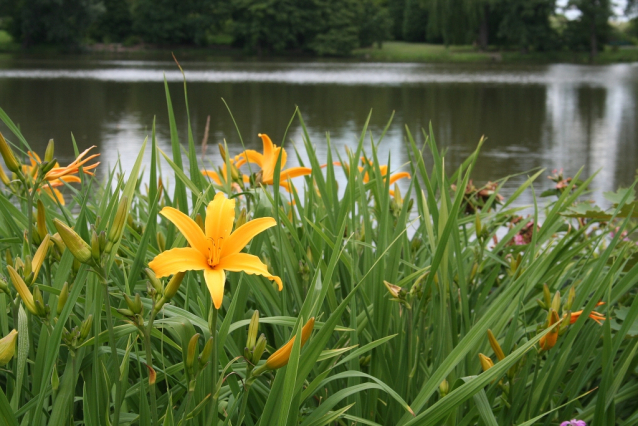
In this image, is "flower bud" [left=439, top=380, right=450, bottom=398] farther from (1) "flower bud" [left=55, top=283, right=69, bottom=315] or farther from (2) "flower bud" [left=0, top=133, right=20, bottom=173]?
(2) "flower bud" [left=0, top=133, right=20, bottom=173]

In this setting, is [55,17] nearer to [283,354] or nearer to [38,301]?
[38,301]

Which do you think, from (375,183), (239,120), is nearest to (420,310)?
(375,183)

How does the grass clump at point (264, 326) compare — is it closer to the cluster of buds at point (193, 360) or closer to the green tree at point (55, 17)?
the cluster of buds at point (193, 360)

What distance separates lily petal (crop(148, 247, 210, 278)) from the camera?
Answer: 67cm

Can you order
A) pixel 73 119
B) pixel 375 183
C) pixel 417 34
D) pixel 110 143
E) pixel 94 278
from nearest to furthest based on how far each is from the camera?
1. pixel 94 278
2. pixel 375 183
3. pixel 110 143
4. pixel 73 119
5. pixel 417 34

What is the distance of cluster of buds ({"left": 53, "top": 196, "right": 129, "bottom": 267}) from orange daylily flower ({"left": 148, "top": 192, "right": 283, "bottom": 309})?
0.07 m

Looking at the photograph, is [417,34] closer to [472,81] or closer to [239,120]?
[472,81]

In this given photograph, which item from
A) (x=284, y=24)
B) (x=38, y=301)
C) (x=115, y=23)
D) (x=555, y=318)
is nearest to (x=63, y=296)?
(x=38, y=301)

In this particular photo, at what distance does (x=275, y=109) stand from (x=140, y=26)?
129 feet

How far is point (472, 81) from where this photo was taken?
19781 millimetres

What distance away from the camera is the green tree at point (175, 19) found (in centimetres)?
4534

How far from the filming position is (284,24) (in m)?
43.6

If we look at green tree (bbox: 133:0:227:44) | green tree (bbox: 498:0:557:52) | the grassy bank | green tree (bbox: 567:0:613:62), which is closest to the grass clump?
the grassy bank

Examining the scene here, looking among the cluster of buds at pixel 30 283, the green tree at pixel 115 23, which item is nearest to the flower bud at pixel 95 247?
the cluster of buds at pixel 30 283
